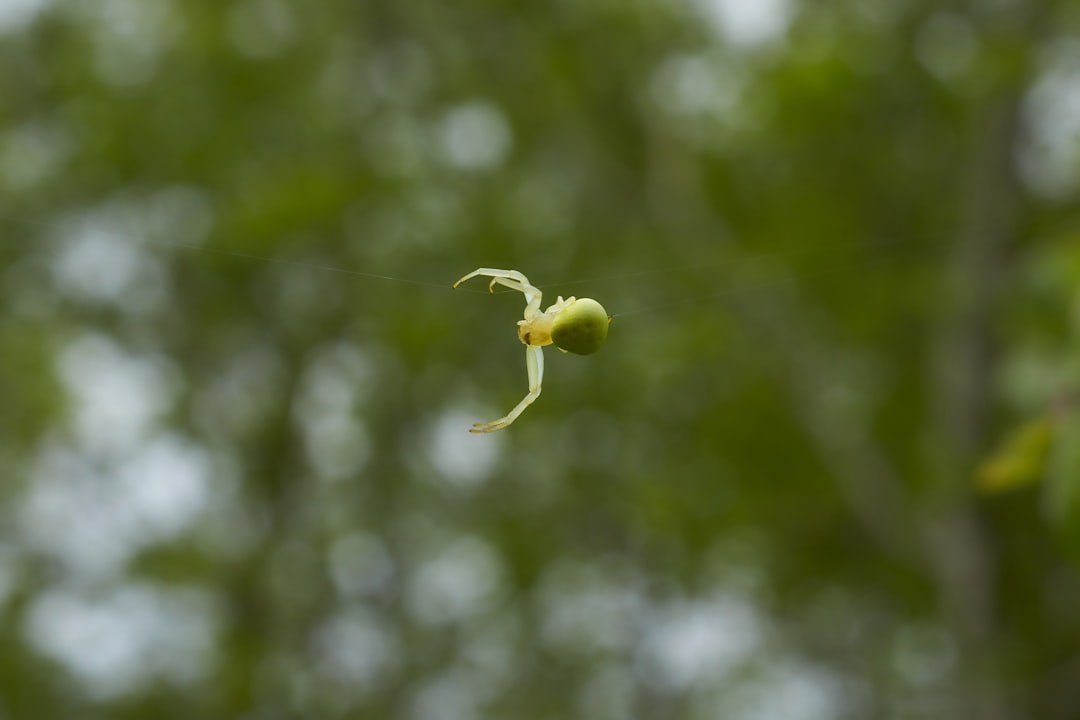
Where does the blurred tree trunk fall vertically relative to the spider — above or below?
above

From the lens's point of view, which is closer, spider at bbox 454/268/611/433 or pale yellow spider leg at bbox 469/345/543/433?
spider at bbox 454/268/611/433

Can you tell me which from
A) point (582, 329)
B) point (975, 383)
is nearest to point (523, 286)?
point (582, 329)

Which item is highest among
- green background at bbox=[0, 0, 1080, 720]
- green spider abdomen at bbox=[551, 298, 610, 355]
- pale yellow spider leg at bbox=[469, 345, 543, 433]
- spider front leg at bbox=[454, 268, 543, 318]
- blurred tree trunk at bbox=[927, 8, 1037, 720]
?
green background at bbox=[0, 0, 1080, 720]

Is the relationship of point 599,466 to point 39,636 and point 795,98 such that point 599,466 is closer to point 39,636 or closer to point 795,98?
point 795,98

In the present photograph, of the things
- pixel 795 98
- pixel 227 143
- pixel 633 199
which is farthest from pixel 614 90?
pixel 227 143

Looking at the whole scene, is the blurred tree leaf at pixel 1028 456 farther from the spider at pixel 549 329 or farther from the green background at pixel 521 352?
the green background at pixel 521 352

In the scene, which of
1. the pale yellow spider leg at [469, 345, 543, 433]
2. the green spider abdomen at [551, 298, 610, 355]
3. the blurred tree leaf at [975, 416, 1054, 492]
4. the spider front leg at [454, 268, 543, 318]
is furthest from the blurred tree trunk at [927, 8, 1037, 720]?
the green spider abdomen at [551, 298, 610, 355]

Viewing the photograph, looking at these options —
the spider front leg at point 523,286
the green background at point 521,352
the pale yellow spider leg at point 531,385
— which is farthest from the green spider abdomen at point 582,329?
the green background at point 521,352

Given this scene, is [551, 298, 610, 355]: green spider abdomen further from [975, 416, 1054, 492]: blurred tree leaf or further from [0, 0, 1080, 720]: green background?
[0, 0, 1080, 720]: green background
